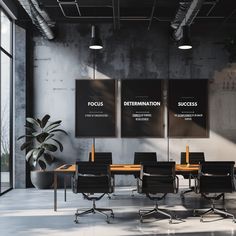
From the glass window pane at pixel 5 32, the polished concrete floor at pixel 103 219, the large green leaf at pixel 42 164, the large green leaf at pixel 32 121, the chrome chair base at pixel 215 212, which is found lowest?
the polished concrete floor at pixel 103 219

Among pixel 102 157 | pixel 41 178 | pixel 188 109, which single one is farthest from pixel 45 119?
pixel 188 109

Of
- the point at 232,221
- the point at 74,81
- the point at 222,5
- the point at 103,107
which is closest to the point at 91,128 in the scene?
the point at 103,107

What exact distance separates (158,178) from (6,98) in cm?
469

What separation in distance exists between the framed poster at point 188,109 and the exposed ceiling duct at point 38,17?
3161mm

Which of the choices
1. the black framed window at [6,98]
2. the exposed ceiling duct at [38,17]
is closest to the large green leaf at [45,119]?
the black framed window at [6,98]

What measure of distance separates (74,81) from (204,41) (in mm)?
3345

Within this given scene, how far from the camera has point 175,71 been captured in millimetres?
10359

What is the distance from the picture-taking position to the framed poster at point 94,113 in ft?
33.7

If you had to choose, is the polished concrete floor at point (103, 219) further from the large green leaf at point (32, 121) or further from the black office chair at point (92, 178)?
the large green leaf at point (32, 121)

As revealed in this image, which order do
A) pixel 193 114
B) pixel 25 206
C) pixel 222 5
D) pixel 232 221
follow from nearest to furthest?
pixel 232 221, pixel 25 206, pixel 222 5, pixel 193 114

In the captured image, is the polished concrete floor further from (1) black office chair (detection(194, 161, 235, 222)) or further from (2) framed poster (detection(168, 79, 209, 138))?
(2) framed poster (detection(168, 79, 209, 138))

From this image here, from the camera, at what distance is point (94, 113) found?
10266mm

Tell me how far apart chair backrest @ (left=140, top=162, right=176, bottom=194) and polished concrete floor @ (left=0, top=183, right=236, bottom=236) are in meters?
0.46

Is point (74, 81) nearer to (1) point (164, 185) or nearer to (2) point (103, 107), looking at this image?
(2) point (103, 107)
